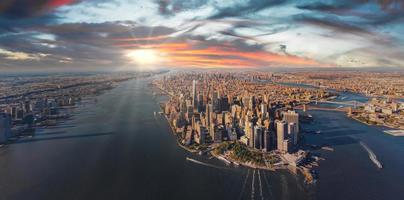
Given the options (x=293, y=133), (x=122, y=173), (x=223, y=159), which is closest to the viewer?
(x=122, y=173)

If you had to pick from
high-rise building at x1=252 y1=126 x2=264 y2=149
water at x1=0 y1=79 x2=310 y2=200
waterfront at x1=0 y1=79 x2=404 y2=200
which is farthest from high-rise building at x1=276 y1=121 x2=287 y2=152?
water at x1=0 y1=79 x2=310 y2=200

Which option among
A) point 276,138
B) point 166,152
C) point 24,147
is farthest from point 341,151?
point 24,147

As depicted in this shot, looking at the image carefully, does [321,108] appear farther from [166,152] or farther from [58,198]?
[58,198]

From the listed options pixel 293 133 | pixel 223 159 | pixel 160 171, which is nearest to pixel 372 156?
pixel 293 133

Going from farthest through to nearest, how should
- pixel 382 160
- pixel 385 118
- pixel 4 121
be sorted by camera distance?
pixel 385 118 → pixel 4 121 → pixel 382 160

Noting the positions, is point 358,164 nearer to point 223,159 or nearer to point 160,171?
point 223,159

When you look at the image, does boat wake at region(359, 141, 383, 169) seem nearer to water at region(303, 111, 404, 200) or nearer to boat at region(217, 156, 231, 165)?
water at region(303, 111, 404, 200)
